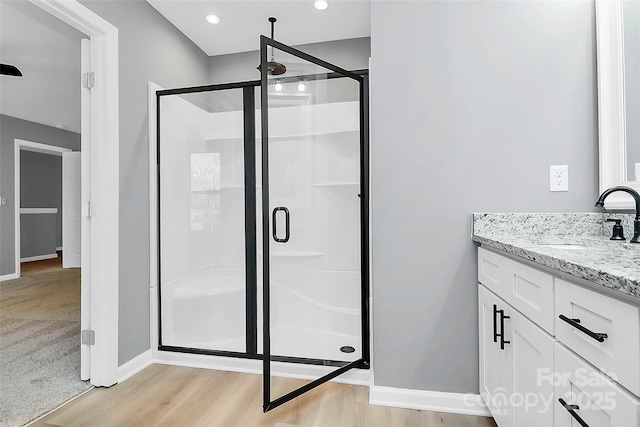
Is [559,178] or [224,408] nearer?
[559,178]

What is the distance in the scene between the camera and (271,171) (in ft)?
6.27

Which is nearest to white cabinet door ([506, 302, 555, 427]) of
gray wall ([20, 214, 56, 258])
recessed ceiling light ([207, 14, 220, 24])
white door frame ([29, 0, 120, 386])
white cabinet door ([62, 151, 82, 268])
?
white door frame ([29, 0, 120, 386])

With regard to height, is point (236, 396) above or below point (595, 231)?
below

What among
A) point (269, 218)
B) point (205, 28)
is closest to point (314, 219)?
point (269, 218)

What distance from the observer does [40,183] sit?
7.65 m

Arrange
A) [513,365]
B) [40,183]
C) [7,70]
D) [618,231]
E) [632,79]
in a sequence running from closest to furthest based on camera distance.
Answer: [513,365]
[618,231]
[632,79]
[7,70]
[40,183]

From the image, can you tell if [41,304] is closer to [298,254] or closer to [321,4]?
[298,254]

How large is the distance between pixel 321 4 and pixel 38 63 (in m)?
3.15

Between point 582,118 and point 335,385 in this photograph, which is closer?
point 582,118

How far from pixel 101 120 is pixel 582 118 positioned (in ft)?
8.47

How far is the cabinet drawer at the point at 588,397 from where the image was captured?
68cm

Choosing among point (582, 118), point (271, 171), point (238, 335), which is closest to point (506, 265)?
point (582, 118)

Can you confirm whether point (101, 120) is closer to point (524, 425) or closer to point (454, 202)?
point (454, 202)

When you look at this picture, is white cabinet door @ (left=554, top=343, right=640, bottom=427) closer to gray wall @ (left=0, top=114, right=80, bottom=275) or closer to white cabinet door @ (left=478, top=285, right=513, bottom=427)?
white cabinet door @ (left=478, top=285, right=513, bottom=427)
